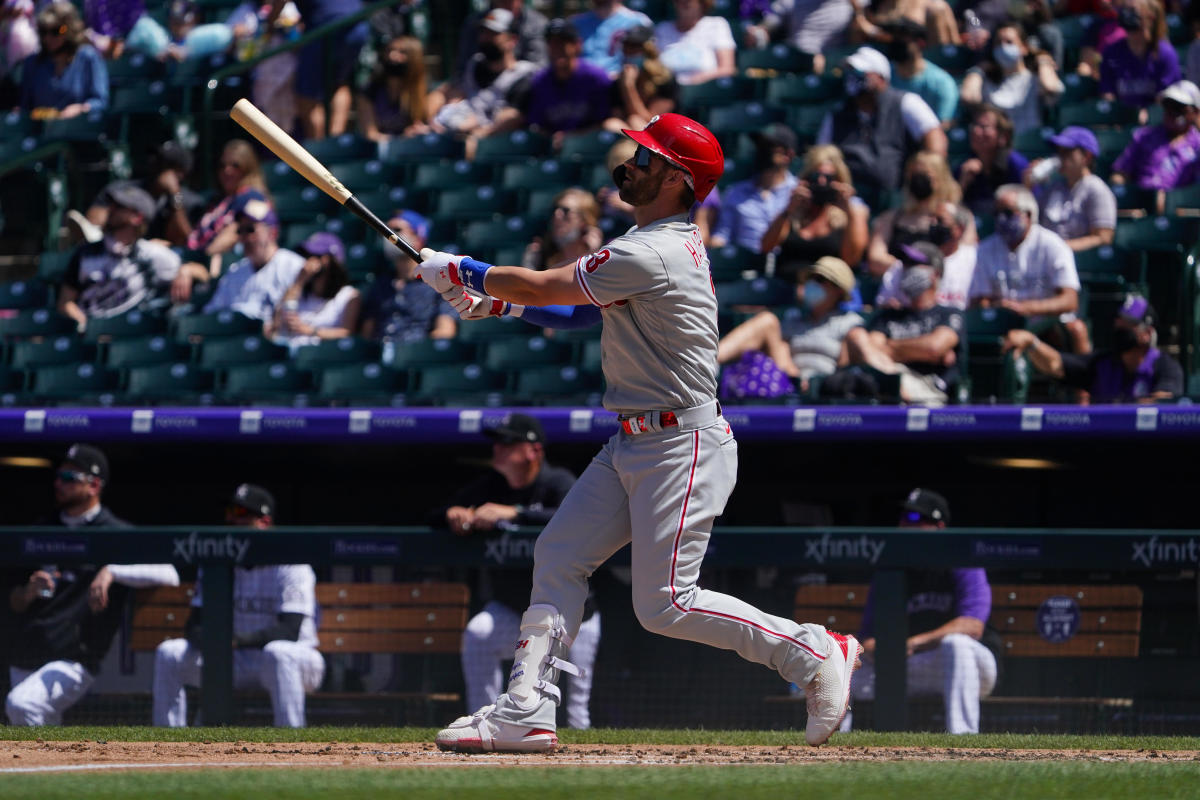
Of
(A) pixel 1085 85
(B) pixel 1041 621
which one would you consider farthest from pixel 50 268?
(B) pixel 1041 621

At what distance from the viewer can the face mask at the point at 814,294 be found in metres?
8.36

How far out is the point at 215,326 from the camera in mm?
9719

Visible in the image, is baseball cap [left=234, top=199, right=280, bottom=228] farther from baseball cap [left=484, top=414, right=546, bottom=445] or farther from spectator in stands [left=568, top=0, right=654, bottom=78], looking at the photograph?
baseball cap [left=484, top=414, right=546, bottom=445]

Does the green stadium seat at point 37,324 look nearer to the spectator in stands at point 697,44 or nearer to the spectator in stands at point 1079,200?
the spectator in stands at point 697,44

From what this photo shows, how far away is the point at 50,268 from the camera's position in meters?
10.9

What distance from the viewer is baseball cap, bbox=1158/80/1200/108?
9.08 m

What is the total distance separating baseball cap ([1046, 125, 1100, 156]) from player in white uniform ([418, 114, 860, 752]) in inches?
190

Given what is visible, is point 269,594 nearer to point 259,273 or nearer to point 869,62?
point 259,273

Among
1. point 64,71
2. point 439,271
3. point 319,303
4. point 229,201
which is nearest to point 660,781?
point 439,271

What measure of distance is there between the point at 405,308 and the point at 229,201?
5.92ft

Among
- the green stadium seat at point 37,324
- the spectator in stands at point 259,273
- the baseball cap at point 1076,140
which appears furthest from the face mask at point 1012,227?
the green stadium seat at point 37,324

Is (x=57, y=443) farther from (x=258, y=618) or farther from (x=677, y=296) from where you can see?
(x=677, y=296)

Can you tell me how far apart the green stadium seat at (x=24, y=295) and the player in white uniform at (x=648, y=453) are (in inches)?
261

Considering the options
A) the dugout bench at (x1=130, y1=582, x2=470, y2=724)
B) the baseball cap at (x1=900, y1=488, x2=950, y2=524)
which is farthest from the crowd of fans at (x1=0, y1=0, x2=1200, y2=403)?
the dugout bench at (x1=130, y1=582, x2=470, y2=724)
